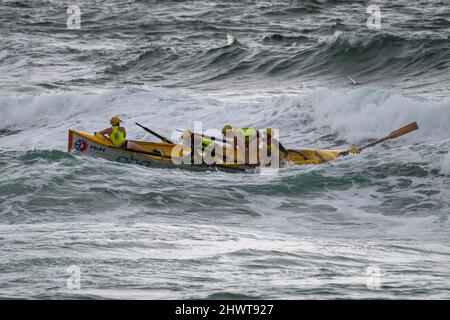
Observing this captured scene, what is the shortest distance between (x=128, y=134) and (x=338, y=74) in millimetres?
7148

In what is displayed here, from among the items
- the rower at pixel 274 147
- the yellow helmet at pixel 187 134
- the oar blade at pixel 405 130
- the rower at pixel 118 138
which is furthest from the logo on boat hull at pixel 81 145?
the oar blade at pixel 405 130

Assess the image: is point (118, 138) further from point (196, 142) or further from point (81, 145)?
point (196, 142)

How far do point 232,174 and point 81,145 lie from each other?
331 cm

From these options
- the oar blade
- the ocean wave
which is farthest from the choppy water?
the oar blade

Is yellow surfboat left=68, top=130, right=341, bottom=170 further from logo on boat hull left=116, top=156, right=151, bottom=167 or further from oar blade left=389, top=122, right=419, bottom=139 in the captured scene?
oar blade left=389, top=122, right=419, bottom=139

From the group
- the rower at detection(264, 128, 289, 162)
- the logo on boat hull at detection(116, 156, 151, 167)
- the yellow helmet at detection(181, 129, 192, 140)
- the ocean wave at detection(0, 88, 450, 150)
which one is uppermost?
the ocean wave at detection(0, 88, 450, 150)

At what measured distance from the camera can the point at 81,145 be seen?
17.5m

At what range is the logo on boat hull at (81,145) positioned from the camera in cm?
1742

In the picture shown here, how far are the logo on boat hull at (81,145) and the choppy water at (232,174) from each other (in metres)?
1.34

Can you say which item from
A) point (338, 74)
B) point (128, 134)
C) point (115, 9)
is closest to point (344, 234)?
point (128, 134)

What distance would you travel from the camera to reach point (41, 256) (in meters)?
Result: 9.46

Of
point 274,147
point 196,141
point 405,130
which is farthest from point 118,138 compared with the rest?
point 405,130

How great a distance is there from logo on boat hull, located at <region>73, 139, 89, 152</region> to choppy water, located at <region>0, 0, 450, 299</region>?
134cm

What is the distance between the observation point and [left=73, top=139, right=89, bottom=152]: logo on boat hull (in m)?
17.4
